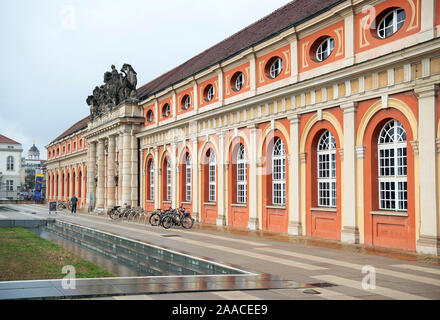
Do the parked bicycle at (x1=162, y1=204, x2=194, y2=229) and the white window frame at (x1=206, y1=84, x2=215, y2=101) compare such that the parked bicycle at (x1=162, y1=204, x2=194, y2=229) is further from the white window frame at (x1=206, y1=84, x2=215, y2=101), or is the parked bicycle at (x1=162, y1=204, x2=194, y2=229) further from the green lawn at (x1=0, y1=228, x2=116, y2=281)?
the green lawn at (x1=0, y1=228, x2=116, y2=281)

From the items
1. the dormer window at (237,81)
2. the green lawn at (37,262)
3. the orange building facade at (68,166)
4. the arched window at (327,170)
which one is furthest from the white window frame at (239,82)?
the orange building facade at (68,166)

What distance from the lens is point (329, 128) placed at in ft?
60.3

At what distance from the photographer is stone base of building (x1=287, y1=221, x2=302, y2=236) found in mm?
19703

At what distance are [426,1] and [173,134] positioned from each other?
20129 millimetres

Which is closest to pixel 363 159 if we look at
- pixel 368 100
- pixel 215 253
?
pixel 368 100

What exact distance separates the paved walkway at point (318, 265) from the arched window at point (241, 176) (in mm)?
5292

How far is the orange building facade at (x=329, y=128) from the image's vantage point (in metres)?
14.5

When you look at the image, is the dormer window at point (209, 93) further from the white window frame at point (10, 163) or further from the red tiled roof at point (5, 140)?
the red tiled roof at point (5, 140)

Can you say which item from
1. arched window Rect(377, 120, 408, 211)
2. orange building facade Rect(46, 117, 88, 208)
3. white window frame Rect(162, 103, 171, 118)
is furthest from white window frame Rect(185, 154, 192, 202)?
orange building facade Rect(46, 117, 88, 208)

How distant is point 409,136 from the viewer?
1497cm

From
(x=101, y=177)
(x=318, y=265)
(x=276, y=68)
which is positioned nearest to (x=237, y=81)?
(x=276, y=68)

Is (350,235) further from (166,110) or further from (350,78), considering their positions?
(166,110)

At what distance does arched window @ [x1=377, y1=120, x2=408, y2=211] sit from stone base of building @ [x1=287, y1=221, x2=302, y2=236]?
4.20 metres
